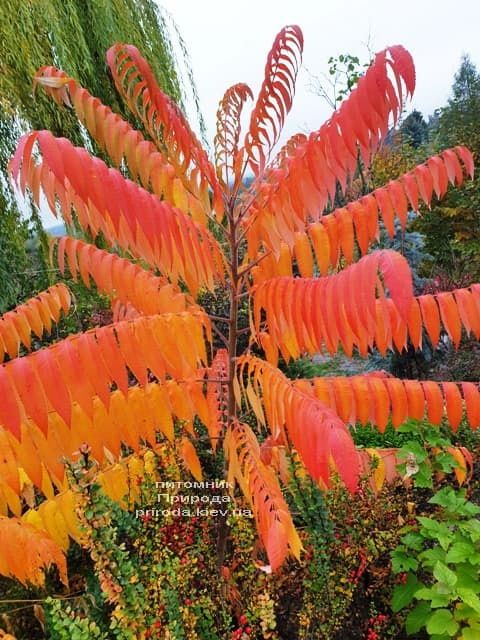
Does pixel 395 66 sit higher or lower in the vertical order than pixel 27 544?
higher

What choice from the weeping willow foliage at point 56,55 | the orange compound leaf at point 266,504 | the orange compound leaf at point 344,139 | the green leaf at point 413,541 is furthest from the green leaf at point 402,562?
the weeping willow foliage at point 56,55

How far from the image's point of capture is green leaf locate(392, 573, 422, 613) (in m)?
1.66

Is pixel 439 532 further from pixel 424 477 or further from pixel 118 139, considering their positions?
pixel 118 139

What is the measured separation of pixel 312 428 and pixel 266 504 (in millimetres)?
232

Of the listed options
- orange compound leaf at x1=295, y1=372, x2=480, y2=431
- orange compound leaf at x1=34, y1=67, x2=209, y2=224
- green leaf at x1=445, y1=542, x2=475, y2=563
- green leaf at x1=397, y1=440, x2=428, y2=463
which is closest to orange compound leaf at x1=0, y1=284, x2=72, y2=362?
orange compound leaf at x1=34, y1=67, x2=209, y2=224

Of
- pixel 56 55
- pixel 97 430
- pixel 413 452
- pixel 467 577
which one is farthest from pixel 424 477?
pixel 56 55

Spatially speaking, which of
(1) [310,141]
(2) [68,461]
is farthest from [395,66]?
(2) [68,461]

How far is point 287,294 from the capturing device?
1.17 m

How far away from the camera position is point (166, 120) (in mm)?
1306

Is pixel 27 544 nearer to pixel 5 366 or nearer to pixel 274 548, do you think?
pixel 5 366

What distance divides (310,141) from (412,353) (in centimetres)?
441

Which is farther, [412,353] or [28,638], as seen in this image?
[412,353]

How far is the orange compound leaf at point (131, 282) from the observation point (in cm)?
148

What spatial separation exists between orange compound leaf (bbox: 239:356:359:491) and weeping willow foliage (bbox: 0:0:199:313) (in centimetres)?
292
